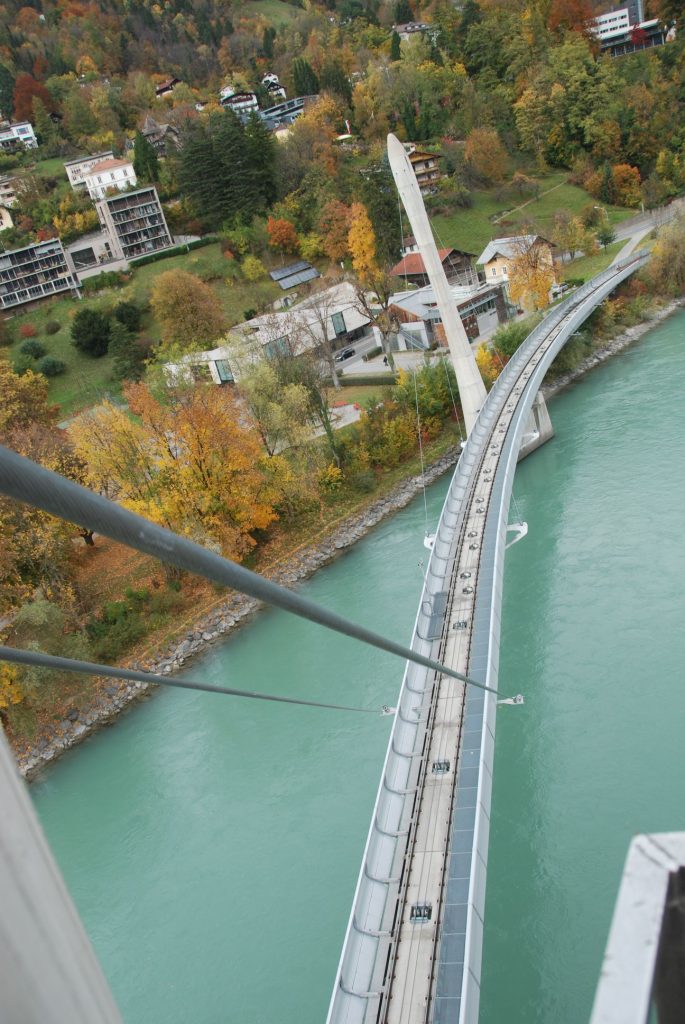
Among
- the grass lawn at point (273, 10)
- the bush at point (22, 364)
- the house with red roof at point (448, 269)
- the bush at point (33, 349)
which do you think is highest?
the grass lawn at point (273, 10)

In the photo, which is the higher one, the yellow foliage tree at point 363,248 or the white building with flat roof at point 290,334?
the yellow foliage tree at point 363,248

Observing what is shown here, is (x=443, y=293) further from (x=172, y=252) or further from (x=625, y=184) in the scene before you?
(x=625, y=184)

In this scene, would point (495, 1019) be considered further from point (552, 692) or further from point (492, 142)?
point (492, 142)

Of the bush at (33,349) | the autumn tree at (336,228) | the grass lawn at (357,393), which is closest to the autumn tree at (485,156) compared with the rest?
the autumn tree at (336,228)

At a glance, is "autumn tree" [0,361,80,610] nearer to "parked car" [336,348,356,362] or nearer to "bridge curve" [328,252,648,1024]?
"bridge curve" [328,252,648,1024]

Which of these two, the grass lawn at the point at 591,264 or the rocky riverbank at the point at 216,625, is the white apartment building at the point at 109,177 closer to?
the grass lawn at the point at 591,264

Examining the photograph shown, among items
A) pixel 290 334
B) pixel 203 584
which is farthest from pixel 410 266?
pixel 203 584
